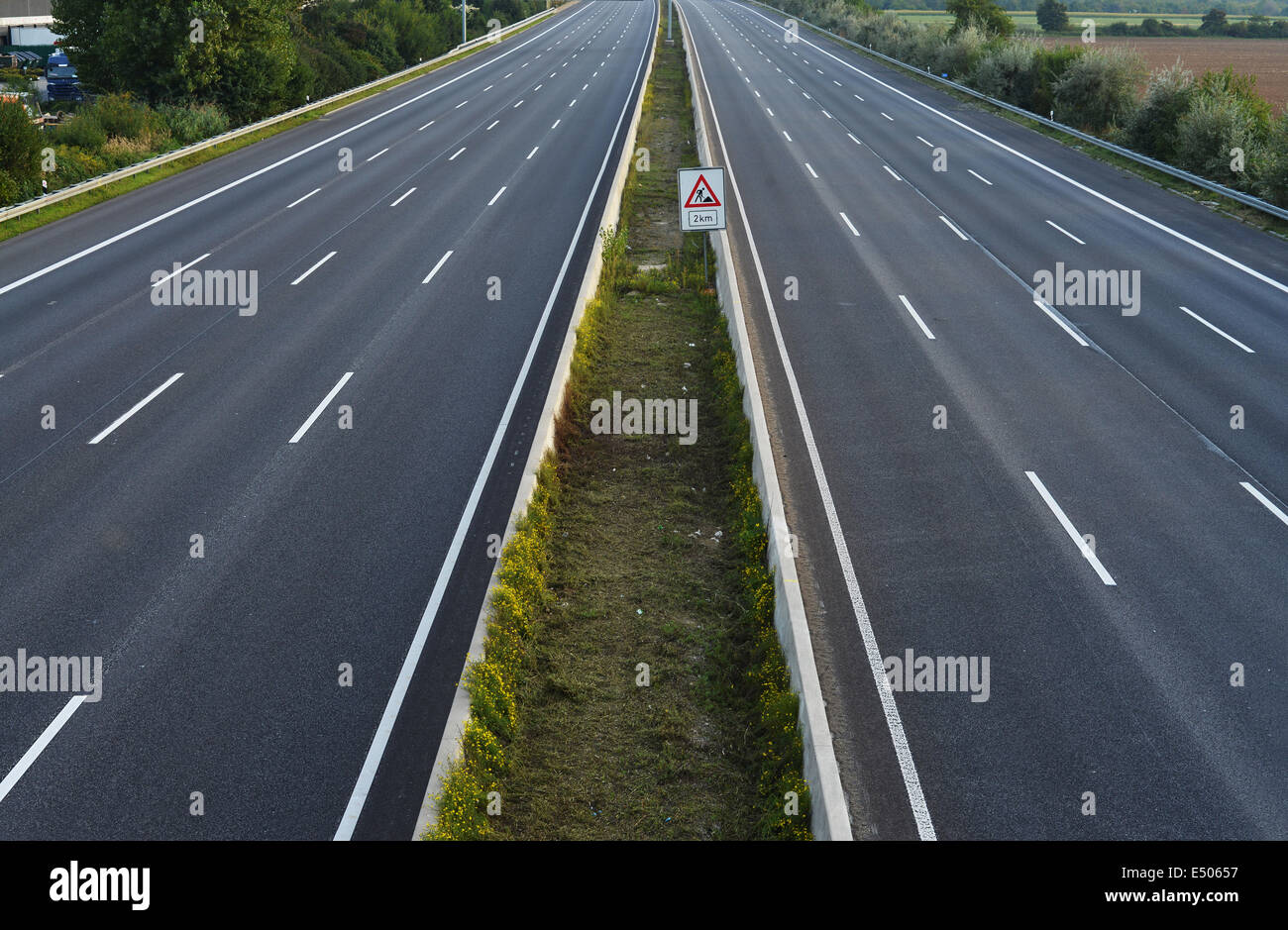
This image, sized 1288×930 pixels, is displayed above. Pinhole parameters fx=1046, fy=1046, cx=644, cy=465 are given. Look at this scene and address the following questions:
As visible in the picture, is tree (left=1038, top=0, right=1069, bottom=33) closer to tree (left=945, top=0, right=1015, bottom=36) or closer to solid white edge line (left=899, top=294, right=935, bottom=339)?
tree (left=945, top=0, right=1015, bottom=36)

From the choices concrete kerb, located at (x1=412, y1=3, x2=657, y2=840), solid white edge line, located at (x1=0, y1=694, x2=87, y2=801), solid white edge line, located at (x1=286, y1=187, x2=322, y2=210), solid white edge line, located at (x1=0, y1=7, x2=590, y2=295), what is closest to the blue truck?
solid white edge line, located at (x1=0, y1=7, x2=590, y2=295)

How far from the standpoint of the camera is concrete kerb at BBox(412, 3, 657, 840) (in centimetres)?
718

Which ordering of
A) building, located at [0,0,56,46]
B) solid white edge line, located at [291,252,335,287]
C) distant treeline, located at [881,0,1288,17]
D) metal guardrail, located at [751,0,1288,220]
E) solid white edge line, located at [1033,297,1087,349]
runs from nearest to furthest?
solid white edge line, located at [1033,297,1087,349]
solid white edge line, located at [291,252,335,287]
metal guardrail, located at [751,0,1288,220]
building, located at [0,0,56,46]
distant treeline, located at [881,0,1288,17]

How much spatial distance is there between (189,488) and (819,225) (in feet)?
55.7

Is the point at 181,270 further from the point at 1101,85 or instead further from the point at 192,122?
the point at 1101,85

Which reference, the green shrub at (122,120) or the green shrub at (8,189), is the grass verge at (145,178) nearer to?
the green shrub at (8,189)

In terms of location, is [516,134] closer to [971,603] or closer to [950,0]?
[971,603]

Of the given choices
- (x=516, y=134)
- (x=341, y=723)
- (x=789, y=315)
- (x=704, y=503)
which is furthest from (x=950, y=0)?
(x=341, y=723)

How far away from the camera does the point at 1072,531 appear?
1109 centimetres

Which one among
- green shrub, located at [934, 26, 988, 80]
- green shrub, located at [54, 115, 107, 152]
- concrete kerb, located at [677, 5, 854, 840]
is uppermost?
green shrub, located at [934, 26, 988, 80]

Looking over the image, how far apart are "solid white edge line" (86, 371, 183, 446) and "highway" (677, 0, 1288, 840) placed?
8461mm

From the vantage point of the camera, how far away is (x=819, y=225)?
81.3ft

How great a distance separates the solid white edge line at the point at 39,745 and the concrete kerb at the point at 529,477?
116 inches

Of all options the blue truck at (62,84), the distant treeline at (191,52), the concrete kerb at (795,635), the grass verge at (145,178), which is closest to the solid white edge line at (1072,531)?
the concrete kerb at (795,635)
